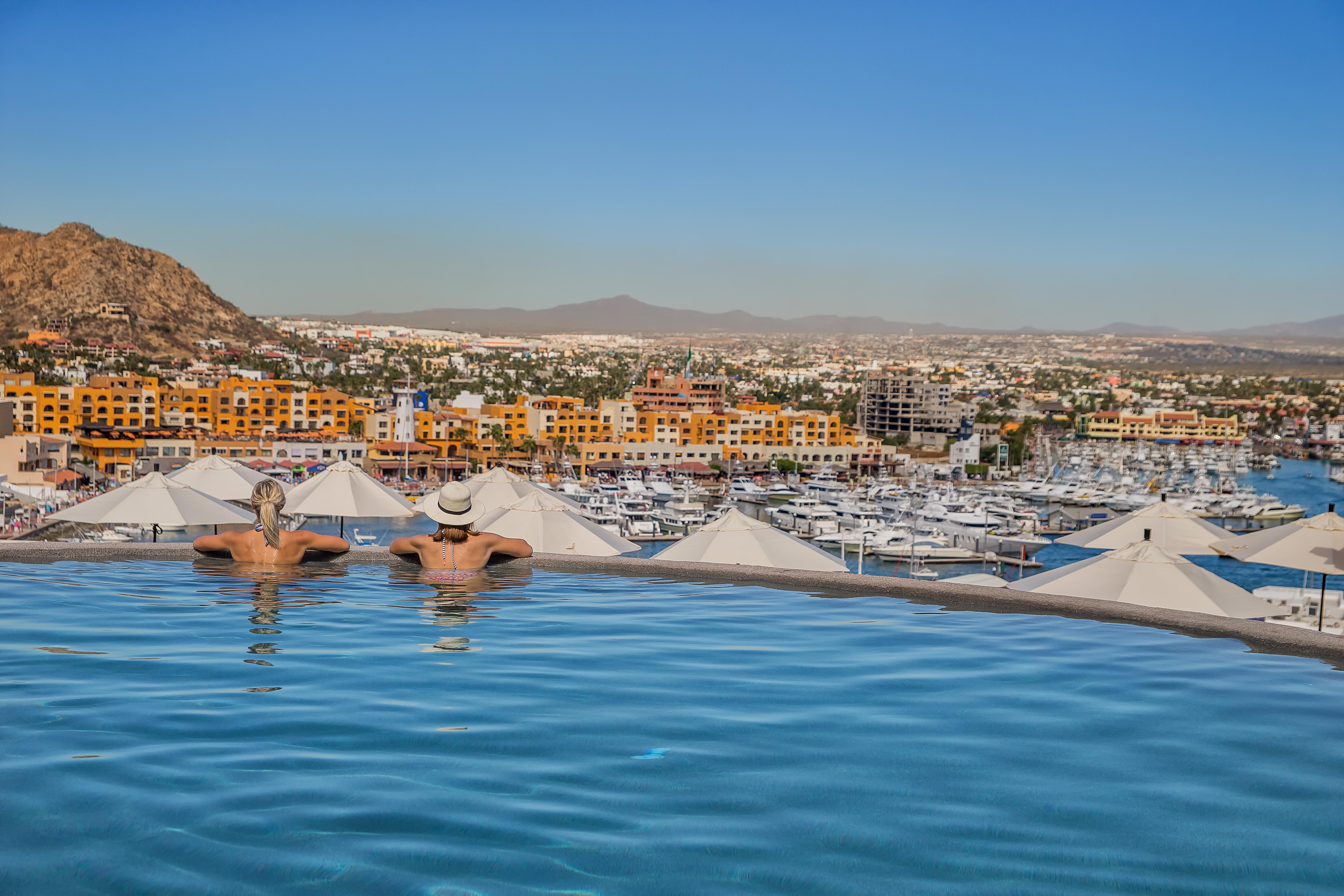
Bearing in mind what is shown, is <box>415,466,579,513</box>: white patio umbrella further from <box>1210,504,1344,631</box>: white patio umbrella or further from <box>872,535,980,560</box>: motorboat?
<box>872,535,980,560</box>: motorboat

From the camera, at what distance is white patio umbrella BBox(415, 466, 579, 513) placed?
524 inches

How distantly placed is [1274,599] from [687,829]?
18268 mm

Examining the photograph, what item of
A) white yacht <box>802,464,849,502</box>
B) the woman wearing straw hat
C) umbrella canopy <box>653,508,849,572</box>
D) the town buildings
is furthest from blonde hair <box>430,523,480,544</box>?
the town buildings

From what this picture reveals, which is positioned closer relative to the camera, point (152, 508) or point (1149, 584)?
point (1149, 584)

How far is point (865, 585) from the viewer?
6738mm

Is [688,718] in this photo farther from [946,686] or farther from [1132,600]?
[1132,600]

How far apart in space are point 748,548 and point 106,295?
7233 inches

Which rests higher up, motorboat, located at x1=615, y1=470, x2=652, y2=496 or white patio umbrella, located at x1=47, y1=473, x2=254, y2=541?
white patio umbrella, located at x1=47, y1=473, x2=254, y2=541

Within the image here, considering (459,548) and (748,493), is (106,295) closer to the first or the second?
(748,493)

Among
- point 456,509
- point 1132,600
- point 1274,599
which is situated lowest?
point 1274,599

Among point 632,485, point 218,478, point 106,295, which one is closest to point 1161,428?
point 632,485

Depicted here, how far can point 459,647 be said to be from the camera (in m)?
4.82

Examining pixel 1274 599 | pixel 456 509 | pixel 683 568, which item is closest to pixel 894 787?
pixel 456 509

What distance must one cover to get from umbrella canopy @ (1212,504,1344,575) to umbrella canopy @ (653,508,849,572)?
14.5 feet
